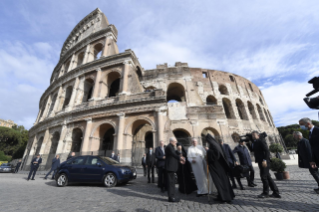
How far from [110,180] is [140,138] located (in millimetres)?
9767

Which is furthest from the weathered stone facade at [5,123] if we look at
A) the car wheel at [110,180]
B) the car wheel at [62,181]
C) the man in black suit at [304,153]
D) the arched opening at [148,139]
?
the man in black suit at [304,153]

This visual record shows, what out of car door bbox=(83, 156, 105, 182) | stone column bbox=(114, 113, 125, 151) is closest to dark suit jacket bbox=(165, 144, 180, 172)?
car door bbox=(83, 156, 105, 182)

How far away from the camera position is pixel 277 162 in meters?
5.72

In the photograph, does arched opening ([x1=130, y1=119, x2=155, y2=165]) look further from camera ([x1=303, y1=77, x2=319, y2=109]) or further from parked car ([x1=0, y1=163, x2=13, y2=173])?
parked car ([x1=0, y1=163, x2=13, y2=173])

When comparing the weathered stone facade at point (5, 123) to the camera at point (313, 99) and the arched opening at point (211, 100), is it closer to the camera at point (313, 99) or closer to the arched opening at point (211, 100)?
the arched opening at point (211, 100)

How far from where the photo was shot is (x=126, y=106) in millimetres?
13312

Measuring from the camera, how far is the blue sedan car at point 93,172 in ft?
19.9

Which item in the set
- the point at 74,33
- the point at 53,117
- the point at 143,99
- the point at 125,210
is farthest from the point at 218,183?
the point at 74,33

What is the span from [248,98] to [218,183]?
23.6m

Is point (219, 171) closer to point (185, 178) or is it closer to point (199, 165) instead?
point (199, 165)

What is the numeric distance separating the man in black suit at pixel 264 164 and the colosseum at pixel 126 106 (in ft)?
26.9

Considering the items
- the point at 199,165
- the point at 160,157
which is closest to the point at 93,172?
the point at 160,157

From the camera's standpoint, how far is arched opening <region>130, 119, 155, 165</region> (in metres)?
11.6

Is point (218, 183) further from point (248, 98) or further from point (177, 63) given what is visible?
point (248, 98)
